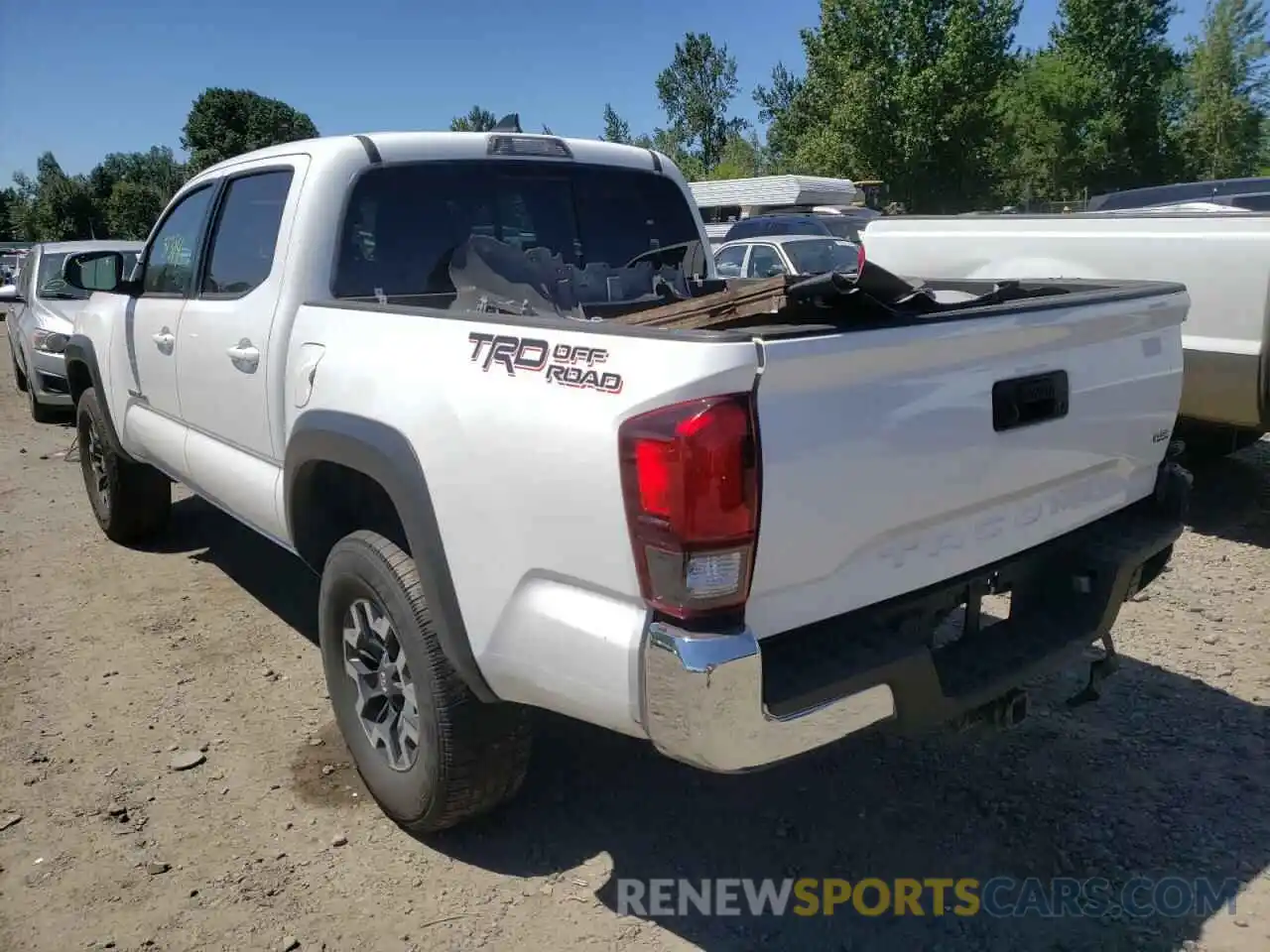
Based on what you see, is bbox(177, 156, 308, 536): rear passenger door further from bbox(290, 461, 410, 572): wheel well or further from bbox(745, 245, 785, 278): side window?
bbox(745, 245, 785, 278): side window

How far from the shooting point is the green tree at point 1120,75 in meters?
41.0

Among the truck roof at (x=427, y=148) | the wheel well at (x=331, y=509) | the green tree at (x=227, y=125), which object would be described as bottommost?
the wheel well at (x=331, y=509)

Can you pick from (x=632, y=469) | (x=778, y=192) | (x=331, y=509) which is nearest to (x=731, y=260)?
(x=331, y=509)

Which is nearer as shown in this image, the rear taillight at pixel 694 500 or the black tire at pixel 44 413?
the rear taillight at pixel 694 500

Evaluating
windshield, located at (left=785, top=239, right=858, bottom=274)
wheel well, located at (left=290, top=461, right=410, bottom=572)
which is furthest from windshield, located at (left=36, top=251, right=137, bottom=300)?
wheel well, located at (left=290, top=461, right=410, bottom=572)

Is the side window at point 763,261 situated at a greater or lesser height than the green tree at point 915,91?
lesser

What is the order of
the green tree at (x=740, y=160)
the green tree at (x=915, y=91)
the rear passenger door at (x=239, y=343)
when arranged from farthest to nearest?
the green tree at (x=740, y=160) → the green tree at (x=915, y=91) → the rear passenger door at (x=239, y=343)

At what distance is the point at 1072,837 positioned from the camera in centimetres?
300

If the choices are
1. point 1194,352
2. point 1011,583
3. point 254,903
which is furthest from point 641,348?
point 1194,352

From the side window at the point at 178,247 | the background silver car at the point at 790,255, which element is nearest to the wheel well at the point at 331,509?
the side window at the point at 178,247

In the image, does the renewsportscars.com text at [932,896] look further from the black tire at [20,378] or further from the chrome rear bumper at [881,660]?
the black tire at [20,378]

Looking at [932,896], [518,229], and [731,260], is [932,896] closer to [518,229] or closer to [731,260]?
[518,229]

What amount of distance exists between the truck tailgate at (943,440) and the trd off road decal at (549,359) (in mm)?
354

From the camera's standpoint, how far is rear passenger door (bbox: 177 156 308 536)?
3514 millimetres
